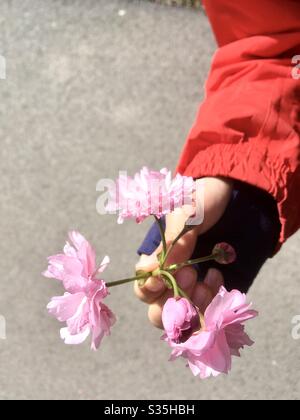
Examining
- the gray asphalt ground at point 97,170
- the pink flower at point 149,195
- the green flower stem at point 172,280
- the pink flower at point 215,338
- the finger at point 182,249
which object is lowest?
the gray asphalt ground at point 97,170

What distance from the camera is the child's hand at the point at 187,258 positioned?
1.95 feet

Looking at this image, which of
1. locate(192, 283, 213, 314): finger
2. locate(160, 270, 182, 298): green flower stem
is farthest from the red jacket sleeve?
locate(160, 270, 182, 298): green flower stem

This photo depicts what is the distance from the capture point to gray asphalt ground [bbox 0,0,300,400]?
1.16 metres

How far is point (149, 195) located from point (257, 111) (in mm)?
306

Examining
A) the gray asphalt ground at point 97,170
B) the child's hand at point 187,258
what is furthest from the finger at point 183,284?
the gray asphalt ground at point 97,170

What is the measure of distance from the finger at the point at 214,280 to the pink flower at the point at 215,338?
0.64 feet

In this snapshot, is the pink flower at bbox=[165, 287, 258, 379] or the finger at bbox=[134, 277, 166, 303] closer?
the pink flower at bbox=[165, 287, 258, 379]

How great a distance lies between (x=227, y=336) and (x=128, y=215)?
0.12 meters

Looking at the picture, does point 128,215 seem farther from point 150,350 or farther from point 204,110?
point 150,350

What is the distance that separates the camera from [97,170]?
3.94 ft

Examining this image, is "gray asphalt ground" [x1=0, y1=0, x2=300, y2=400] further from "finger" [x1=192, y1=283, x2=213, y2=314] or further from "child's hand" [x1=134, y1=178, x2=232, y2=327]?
"finger" [x1=192, y1=283, x2=213, y2=314]

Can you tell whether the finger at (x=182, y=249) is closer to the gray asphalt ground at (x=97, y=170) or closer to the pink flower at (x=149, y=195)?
the pink flower at (x=149, y=195)

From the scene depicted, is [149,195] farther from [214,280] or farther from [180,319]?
[214,280]
